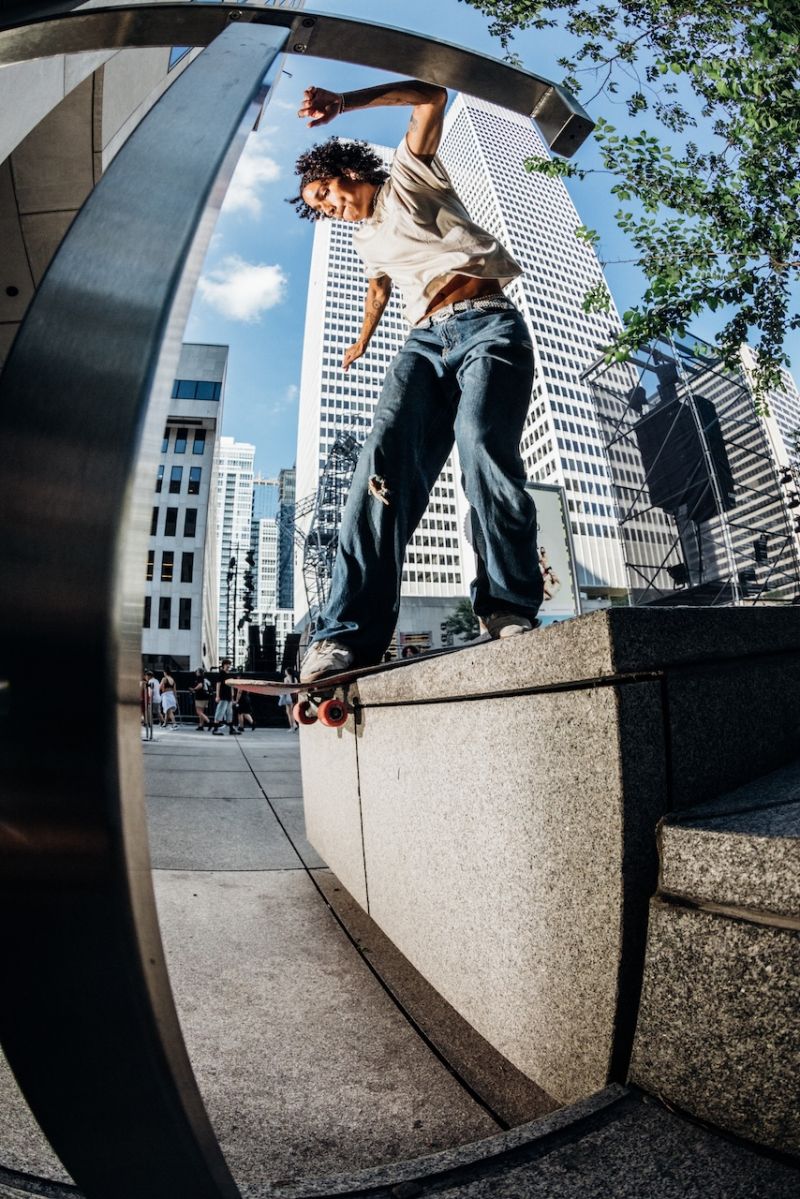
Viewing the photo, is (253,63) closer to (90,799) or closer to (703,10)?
(90,799)

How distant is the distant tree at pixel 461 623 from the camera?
162 feet

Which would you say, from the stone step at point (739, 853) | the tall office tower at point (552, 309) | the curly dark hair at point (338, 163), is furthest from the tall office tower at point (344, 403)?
the stone step at point (739, 853)

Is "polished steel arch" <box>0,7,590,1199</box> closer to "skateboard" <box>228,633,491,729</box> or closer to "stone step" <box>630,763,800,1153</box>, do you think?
"stone step" <box>630,763,800,1153</box>

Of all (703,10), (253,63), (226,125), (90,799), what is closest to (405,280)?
(253,63)

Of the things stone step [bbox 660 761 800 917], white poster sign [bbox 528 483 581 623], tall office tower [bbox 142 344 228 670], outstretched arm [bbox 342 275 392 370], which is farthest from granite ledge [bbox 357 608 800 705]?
tall office tower [bbox 142 344 228 670]

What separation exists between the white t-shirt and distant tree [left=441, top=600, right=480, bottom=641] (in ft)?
148

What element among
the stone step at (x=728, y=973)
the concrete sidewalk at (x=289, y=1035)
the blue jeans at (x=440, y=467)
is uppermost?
the blue jeans at (x=440, y=467)

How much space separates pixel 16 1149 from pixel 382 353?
2144 inches

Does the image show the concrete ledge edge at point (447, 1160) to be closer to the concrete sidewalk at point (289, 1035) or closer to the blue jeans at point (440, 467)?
the concrete sidewalk at point (289, 1035)

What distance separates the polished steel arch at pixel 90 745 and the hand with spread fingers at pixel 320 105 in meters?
Answer: 1.49

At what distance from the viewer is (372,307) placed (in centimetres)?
268

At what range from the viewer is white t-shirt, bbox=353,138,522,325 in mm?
2160

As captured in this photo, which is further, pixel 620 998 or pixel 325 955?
pixel 325 955

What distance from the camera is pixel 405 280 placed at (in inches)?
91.2
